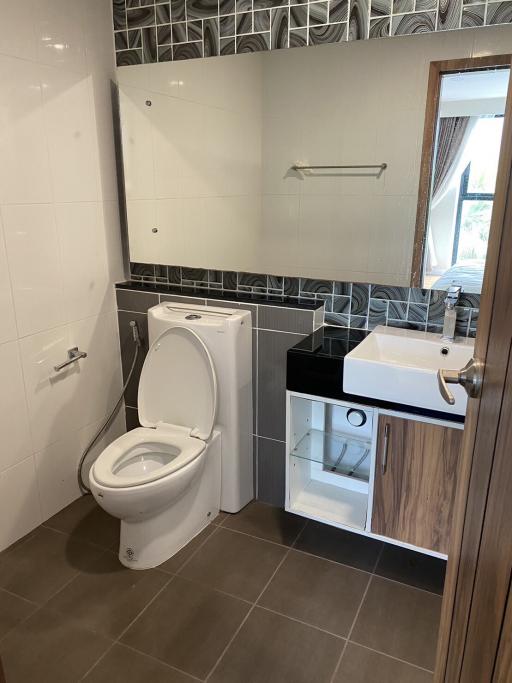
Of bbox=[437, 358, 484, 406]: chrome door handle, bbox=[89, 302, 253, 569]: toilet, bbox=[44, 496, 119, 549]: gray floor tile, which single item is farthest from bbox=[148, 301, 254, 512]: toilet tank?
bbox=[437, 358, 484, 406]: chrome door handle

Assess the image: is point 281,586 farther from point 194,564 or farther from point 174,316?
point 174,316

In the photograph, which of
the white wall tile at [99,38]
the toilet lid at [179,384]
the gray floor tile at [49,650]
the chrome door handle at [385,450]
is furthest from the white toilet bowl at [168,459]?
the white wall tile at [99,38]

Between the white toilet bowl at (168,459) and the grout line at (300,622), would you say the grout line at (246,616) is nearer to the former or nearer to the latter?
the grout line at (300,622)

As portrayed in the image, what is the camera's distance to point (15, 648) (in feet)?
5.52

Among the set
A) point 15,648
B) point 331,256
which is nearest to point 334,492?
point 331,256

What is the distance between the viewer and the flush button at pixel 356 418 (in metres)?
2.15

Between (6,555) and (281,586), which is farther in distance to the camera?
(6,555)

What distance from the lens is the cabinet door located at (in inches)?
66.8

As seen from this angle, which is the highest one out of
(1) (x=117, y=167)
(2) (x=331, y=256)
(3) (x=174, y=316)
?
(1) (x=117, y=167)

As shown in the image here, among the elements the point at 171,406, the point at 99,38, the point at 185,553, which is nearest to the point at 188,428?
the point at 171,406

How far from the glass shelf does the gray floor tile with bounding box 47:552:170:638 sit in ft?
2.42

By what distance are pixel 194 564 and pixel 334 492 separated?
63 cm

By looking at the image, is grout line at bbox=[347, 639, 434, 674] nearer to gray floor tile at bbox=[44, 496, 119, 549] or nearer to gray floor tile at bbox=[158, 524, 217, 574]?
gray floor tile at bbox=[158, 524, 217, 574]

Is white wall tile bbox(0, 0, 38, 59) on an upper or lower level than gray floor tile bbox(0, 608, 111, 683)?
upper
